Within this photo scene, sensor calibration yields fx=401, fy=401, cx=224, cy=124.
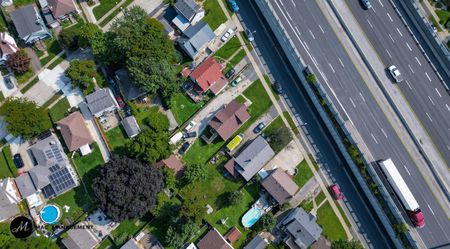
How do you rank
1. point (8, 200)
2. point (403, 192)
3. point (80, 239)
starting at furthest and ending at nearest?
point (8, 200) < point (80, 239) < point (403, 192)

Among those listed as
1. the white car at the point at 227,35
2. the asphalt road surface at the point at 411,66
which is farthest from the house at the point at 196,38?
the asphalt road surface at the point at 411,66

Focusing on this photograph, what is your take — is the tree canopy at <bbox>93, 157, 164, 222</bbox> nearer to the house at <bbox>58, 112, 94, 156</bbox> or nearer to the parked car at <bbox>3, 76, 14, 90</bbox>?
the house at <bbox>58, 112, 94, 156</bbox>

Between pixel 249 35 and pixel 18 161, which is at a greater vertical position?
pixel 249 35

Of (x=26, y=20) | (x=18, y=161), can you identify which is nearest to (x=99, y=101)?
(x=18, y=161)

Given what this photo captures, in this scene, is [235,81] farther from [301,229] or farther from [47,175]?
[47,175]

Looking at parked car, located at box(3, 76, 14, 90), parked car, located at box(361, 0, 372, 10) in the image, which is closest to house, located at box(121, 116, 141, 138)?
parked car, located at box(3, 76, 14, 90)

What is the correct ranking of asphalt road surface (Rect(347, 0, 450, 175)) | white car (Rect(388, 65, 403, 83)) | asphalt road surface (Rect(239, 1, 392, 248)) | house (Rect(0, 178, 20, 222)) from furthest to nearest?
1. white car (Rect(388, 65, 403, 83))
2. asphalt road surface (Rect(347, 0, 450, 175))
3. asphalt road surface (Rect(239, 1, 392, 248))
4. house (Rect(0, 178, 20, 222))

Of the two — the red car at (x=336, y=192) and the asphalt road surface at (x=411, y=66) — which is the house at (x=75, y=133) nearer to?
the red car at (x=336, y=192)
